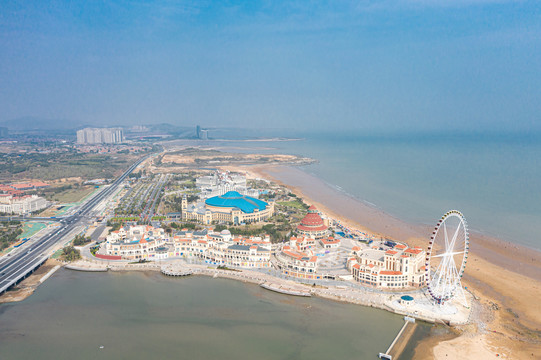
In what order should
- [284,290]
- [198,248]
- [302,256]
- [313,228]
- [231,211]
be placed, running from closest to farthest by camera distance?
[284,290]
[302,256]
[198,248]
[313,228]
[231,211]

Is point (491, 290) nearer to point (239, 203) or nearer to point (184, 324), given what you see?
point (184, 324)

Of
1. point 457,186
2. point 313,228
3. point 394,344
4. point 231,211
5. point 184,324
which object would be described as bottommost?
point 184,324

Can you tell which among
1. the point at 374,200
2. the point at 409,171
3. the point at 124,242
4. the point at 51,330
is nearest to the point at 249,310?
the point at 51,330

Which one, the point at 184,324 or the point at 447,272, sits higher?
the point at 447,272

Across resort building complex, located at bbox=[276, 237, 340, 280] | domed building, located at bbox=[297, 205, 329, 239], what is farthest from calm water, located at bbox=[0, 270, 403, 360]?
domed building, located at bbox=[297, 205, 329, 239]

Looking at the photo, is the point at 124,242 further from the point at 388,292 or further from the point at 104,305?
the point at 388,292

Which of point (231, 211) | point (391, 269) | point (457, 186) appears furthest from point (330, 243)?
point (457, 186)

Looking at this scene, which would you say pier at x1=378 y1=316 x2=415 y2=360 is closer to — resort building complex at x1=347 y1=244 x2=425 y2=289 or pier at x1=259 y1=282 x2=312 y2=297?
resort building complex at x1=347 y1=244 x2=425 y2=289
